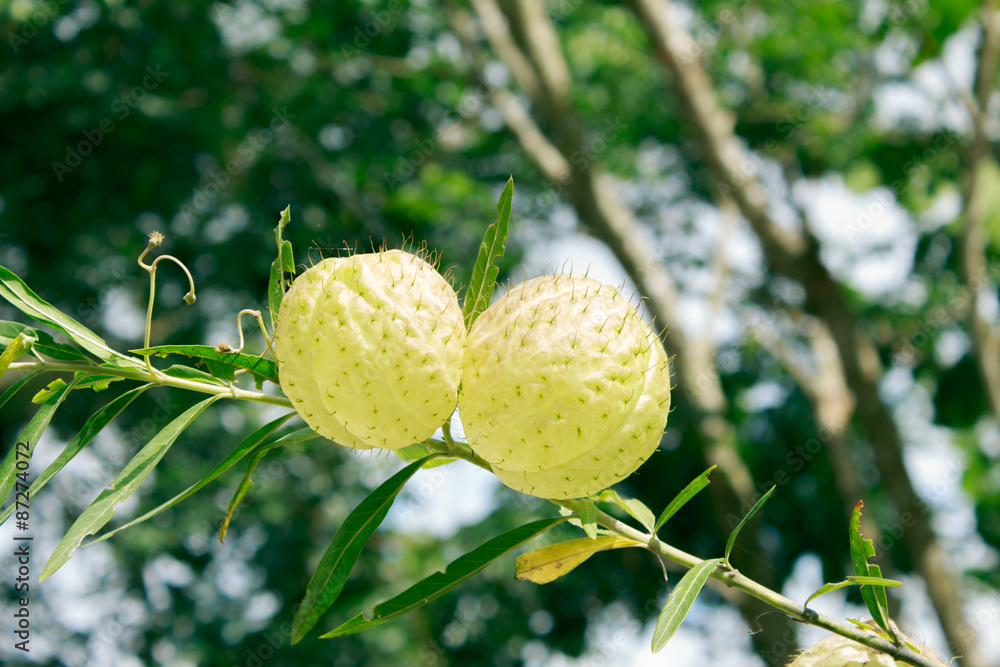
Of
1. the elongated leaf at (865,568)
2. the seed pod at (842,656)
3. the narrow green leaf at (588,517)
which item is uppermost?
the narrow green leaf at (588,517)

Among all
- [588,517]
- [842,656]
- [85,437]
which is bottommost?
[842,656]

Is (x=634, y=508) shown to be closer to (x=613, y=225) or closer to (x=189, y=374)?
(x=189, y=374)

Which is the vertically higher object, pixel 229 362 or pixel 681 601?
pixel 229 362

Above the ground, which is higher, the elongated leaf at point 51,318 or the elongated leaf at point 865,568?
the elongated leaf at point 51,318

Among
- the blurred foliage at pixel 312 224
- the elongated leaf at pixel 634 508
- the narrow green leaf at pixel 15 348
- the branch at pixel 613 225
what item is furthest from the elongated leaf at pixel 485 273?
the blurred foliage at pixel 312 224

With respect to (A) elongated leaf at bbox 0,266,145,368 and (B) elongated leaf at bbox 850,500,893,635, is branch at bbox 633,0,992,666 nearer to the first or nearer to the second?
(B) elongated leaf at bbox 850,500,893,635

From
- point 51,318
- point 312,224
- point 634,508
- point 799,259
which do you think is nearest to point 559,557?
point 634,508

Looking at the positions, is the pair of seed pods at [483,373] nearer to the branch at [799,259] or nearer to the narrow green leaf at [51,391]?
the narrow green leaf at [51,391]
